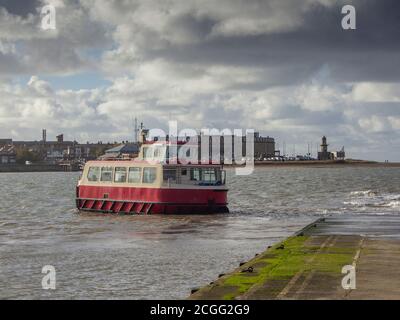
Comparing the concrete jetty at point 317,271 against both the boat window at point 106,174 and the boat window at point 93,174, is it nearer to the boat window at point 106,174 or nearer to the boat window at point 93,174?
the boat window at point 106,174

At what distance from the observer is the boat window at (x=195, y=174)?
51.1 meters

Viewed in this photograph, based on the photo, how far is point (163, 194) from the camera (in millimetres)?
49438

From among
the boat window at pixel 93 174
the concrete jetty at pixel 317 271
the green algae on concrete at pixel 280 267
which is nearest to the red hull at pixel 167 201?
the boat window at pixel 93 174

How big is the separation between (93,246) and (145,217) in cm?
1583

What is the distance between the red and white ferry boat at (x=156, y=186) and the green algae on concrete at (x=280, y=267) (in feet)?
68.3

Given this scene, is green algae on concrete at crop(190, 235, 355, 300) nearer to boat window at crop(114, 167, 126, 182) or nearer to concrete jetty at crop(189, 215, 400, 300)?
concrete jetty at crop(189, 215, 400, 300)

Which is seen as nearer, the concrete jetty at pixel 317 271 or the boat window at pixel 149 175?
the concrete jetty at pixel 317 271

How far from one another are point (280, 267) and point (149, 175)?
30.3 m

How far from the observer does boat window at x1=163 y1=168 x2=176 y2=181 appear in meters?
Answer: 49.9

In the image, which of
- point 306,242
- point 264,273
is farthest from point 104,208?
point 264,273

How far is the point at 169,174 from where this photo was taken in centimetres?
5012

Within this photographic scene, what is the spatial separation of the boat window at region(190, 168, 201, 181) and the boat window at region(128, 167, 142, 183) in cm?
382

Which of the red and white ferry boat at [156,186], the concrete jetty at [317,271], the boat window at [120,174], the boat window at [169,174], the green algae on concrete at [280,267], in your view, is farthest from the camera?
the boat window at [120,174]
